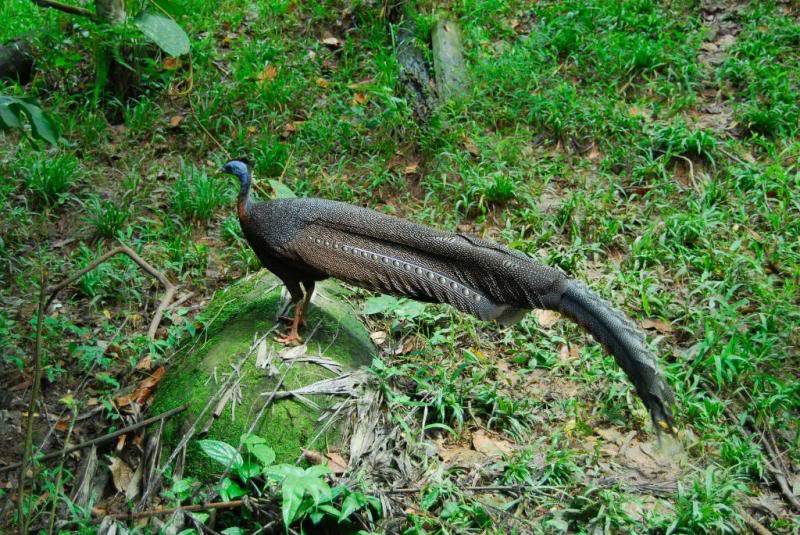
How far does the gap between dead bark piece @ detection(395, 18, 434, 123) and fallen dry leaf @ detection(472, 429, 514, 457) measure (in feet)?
10.1

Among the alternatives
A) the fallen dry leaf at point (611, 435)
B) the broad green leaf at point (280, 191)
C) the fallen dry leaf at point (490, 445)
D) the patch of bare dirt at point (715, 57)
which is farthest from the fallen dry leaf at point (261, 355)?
the patch of bare dirt at point (715, 57)

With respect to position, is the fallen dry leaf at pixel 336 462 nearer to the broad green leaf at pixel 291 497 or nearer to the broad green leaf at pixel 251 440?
the broad green leaf at pixel 251 440

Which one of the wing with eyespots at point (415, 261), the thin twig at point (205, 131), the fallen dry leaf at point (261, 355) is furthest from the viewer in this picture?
the thin twig at point (205, 131)

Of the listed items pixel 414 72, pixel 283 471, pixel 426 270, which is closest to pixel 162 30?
pixel 426 270

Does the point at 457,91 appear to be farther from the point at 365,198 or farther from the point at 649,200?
the point at 649,200

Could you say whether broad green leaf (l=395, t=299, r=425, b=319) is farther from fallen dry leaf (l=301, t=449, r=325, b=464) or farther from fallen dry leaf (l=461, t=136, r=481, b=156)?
fallen dry leaf (l=461, t=136, r=481, b=156)

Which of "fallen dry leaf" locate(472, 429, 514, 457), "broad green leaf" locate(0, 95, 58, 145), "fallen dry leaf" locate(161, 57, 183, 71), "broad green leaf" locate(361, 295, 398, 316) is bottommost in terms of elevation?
"fallen dry leaf" locate(472, 429, 514, 457)

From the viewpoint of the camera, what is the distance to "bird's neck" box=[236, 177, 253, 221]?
4.07 metres

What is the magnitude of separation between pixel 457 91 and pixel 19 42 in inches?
162

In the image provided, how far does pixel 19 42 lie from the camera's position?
6715mm

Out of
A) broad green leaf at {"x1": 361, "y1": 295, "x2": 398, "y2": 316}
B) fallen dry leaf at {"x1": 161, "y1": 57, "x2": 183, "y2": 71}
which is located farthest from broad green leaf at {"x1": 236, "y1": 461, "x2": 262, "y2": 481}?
fallen dry leaf at {"x1": 161, "y1": 57, "x2": 183, "y2": 71}

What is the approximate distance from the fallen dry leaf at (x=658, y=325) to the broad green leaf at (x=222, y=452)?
2744 millimetres

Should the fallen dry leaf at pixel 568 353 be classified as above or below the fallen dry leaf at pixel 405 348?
below

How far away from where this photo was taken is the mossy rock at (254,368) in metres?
3.81
